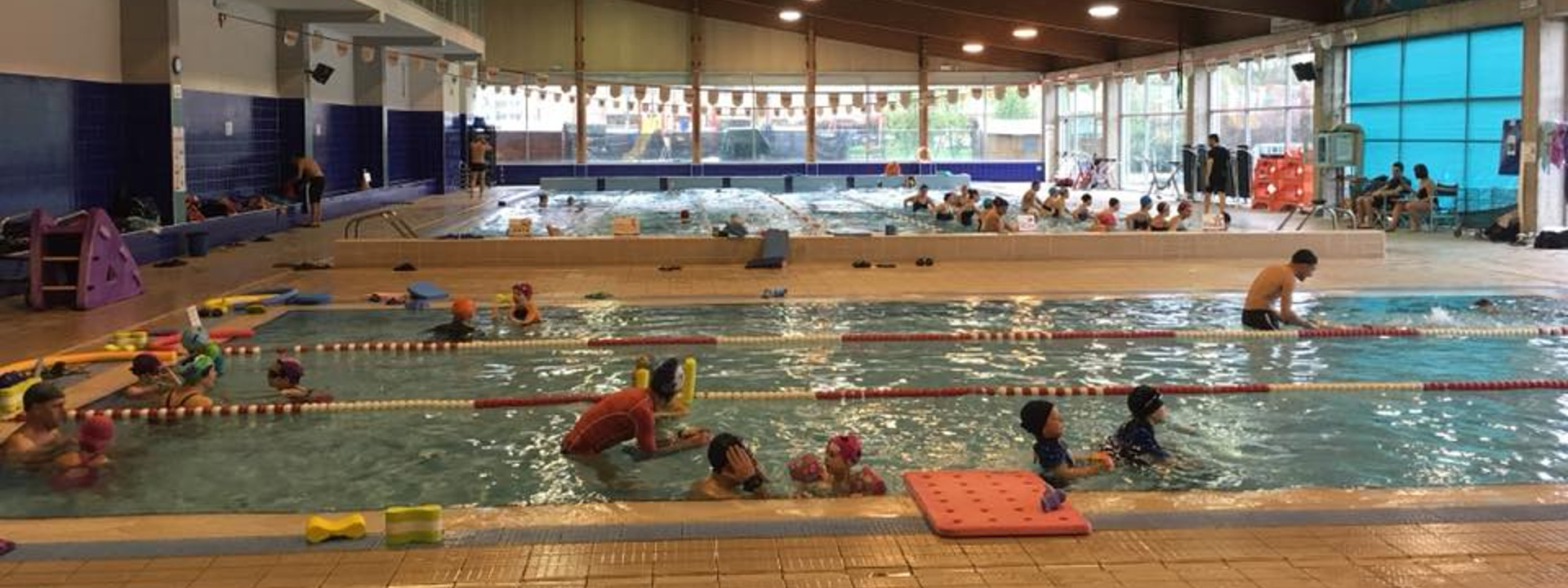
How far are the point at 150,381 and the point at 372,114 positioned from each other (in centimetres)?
1898

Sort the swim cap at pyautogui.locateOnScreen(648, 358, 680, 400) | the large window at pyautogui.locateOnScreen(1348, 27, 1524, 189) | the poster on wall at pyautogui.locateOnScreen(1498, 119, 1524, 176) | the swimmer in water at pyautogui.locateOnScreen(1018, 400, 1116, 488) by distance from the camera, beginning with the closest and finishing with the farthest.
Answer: the swimmer in water at pyautogui.locateOnScreen(1018, 400, 1116, 488)
the swim cap at pyautogui.locateOnScreen(648, 358, 680, 400)
the poster on wall at pyautogui.locateOnScreen(1498, 119, 1524, 176)
the large window at pyautogui.locateOnScreen(1348, 27, 1524, 189)

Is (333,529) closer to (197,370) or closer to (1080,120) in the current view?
(197,370)

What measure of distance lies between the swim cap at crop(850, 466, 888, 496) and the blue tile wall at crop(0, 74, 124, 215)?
10.0 meters

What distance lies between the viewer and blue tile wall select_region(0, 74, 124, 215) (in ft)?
39.5

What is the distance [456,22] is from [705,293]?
14452 mm

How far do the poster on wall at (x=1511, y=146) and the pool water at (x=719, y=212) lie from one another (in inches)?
218

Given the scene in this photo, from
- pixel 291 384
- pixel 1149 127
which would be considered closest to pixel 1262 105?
pixel 1149 127

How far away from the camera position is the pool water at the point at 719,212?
61.0 ft

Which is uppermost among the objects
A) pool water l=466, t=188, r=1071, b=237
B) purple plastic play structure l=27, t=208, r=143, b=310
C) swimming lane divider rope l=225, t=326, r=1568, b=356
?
pool water l=466, t=188, r=1071, b=237

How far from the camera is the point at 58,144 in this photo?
13039 mm

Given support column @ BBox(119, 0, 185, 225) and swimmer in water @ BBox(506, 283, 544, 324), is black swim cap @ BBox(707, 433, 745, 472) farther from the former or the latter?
support column @ BBox(119, 0, 185, 225)

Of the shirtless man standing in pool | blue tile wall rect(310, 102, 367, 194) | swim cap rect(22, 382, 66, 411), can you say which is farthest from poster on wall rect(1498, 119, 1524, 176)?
blue tile wall rect(310, 102, 367, 194)

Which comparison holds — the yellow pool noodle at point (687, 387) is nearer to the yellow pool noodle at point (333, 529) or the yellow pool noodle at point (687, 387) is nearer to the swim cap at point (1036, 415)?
the swim cap at point (1036, 415)

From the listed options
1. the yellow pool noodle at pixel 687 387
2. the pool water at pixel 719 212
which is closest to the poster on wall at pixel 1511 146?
the pool water at pixel 719 212
